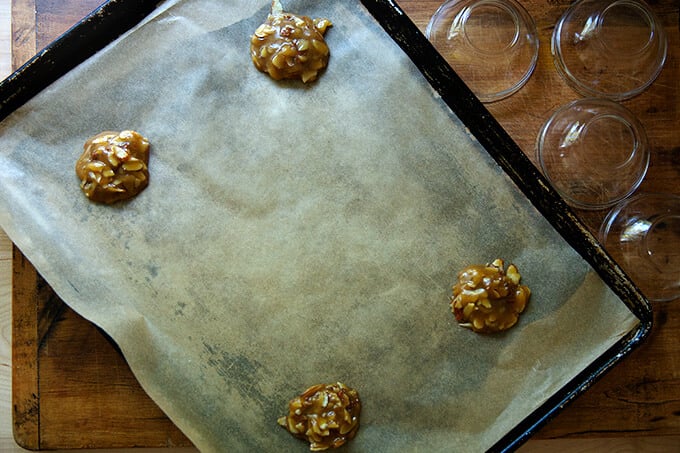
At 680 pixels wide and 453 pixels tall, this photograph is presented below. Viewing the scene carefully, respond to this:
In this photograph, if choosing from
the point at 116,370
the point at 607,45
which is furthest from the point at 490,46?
the point at 116,370

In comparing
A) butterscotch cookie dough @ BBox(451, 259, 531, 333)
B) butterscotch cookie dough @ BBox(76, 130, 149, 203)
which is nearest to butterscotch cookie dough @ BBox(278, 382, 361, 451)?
butterscotch cookie dough @ BBox(451, 259, 531, 333)

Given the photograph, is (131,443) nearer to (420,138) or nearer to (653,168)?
(420,138)

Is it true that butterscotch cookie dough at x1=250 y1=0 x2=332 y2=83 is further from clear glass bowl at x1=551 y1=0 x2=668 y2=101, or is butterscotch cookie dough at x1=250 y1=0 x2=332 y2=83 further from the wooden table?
clear glass bowl at x1=551 y1=0 x2=668 y2=101

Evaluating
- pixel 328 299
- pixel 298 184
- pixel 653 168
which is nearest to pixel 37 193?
pixel 298 184

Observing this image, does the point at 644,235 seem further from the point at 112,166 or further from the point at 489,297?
the point at 112,166

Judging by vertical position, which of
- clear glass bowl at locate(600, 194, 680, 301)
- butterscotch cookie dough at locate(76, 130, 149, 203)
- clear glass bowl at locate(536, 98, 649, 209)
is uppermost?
butterscotch cookie dough at locate(76, 130, 149, 203)

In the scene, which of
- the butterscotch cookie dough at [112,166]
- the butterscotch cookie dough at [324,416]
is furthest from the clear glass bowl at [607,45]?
the butterscotch cookie dough at [112,166]
